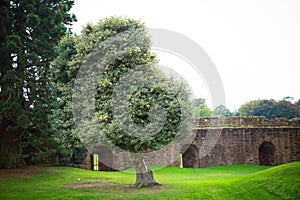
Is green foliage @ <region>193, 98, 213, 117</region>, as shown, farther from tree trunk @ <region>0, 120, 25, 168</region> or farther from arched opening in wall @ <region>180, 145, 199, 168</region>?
tree trunk @ <region>0, 120, 25, 168</region>

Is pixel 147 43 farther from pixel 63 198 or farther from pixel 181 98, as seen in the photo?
pixel 63 198

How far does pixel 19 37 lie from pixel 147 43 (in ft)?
29.2

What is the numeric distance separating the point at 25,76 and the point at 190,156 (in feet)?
46.5

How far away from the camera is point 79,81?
1434 cm

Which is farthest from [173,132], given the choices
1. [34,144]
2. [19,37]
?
[19,37]

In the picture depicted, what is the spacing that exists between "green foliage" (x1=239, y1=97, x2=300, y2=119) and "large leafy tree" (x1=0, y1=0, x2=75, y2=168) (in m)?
44.0

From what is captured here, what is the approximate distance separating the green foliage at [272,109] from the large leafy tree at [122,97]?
45.6 metres

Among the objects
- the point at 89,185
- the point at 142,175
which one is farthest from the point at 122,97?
the point at 89,185

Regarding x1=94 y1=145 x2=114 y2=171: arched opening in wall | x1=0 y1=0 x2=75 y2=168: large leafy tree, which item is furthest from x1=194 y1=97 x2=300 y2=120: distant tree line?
x1=0 y1=0 x2=75 y2=168: large leafy tree

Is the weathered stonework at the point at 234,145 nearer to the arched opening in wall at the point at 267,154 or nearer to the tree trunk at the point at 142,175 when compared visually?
the arched opening in wall at the point at 267,154

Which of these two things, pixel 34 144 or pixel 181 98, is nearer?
pixel 181 98

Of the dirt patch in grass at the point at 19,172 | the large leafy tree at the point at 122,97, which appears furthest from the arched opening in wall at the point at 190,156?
the dirt patch in grass at the point at 19,172

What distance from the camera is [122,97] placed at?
13352mm

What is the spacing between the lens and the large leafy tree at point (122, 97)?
13.0 m
